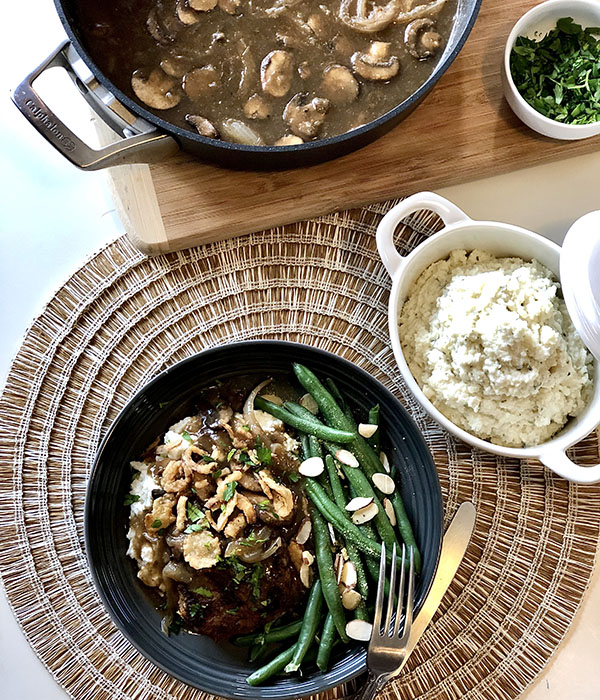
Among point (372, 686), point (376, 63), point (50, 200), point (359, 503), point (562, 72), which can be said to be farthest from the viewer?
point (50, 200)

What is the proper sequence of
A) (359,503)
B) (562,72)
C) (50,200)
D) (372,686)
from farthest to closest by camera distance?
1. (50,200)
2. (562,72)
3. (359,503)
4. (372,686)

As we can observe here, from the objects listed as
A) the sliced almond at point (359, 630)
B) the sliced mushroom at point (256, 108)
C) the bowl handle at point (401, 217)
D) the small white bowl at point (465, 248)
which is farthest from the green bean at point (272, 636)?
the sliced mushroom at point (256, 108)

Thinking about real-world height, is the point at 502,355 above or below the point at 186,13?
below

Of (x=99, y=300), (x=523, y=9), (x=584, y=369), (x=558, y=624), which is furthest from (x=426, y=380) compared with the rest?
(x=523, y=9)

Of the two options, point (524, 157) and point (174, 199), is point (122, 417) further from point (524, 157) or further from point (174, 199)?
point (524, 157)

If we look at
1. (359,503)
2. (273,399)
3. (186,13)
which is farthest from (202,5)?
(359,503)

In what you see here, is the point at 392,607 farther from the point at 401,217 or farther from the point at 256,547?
the point at 401,217

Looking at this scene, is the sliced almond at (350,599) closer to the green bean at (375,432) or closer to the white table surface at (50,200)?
the green bean at (375,432)
